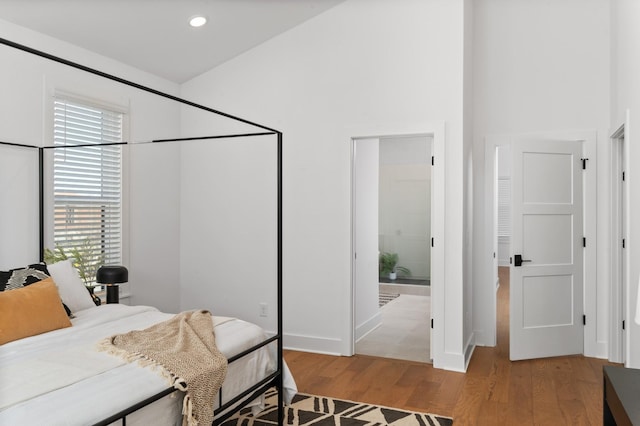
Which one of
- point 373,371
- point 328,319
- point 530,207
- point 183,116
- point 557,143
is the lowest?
point 373,371

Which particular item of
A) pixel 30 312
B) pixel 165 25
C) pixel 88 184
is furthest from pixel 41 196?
pixel 165 25

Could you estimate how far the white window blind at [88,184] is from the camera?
12.5 feet

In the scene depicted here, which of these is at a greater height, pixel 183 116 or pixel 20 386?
pixel 183 116

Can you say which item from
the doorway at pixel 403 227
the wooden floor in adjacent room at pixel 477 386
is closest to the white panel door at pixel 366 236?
the doorway at pixel 403 227

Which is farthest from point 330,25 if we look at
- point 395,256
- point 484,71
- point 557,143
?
point 395,256

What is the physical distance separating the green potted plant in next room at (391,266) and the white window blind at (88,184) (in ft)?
13.4

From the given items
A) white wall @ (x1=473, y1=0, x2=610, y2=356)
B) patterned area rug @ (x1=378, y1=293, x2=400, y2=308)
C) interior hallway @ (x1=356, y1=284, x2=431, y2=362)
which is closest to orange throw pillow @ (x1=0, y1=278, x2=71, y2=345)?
interior hallway @ (x1=356, y1=284, x2=431, y2=362)

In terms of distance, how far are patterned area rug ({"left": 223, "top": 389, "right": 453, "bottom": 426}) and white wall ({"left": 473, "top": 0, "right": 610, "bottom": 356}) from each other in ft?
6.75

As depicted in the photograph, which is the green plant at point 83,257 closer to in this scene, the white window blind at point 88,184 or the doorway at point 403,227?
the white window blind at point 88,184

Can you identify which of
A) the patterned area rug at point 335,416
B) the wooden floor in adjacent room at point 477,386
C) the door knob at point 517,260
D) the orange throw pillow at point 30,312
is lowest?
the wooden floor in adjacent room at point 477,386

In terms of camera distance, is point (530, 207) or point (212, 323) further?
point (530, 207)

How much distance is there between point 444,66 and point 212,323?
2824 millimetres

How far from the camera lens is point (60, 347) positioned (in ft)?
8.55

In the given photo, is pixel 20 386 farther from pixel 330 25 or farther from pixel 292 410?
pixel 330 25
